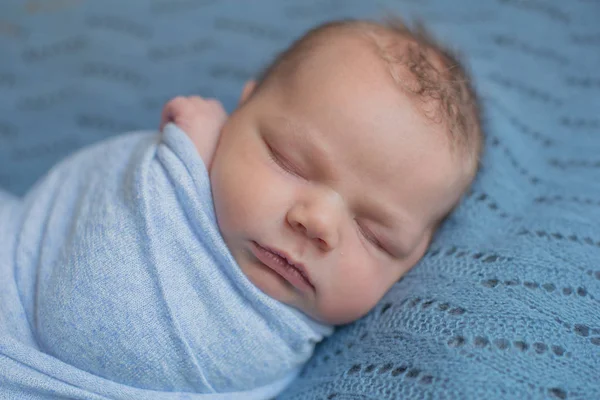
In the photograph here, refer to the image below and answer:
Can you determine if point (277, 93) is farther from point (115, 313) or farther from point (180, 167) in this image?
point (115, 313)

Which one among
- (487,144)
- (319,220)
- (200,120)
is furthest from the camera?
(487,144)

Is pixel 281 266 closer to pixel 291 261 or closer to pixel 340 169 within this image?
pixel 291 261

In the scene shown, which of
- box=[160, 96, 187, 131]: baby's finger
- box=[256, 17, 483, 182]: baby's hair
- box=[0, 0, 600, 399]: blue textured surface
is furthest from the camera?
box=[160, 96, 187, 131]: baby's finger

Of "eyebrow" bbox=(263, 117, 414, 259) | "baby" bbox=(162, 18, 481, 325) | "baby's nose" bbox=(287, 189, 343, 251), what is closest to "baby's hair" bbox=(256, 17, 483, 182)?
"baby" bbox=(162, 18, 481, 325)

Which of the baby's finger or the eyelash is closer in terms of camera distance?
the eyelash

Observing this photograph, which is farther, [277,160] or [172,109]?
[172,109]

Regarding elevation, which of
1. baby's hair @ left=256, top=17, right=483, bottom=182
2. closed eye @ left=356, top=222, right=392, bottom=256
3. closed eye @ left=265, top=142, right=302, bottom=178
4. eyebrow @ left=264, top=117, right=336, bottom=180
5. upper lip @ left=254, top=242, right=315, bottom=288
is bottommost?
upper lip @ left=254, top=242, right=315, bottom=288

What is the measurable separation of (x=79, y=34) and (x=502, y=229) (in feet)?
4.01

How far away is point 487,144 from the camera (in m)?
1.14

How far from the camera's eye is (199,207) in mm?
914

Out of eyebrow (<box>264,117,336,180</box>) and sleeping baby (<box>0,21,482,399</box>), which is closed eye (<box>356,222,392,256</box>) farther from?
eyebrow (<box>264,117,336,180</box>)

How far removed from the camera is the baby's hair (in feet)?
3.03

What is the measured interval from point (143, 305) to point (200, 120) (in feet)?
1.09

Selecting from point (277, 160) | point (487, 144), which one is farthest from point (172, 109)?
point (487, 144)
